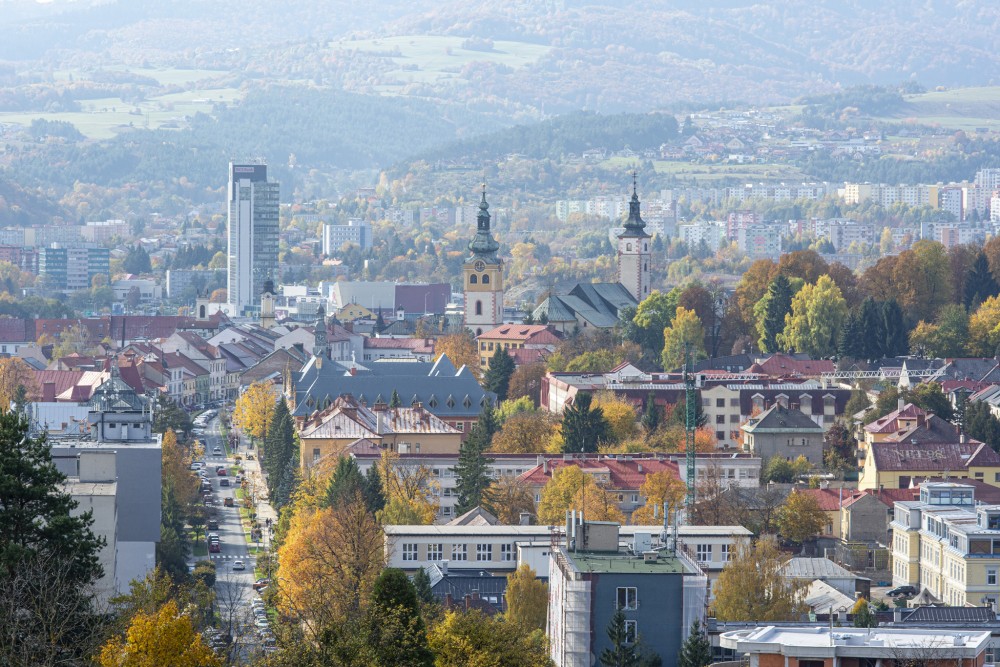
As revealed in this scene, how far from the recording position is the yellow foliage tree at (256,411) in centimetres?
8731

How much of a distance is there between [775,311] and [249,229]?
86.7 metres

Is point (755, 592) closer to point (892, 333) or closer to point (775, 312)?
point (892, 333)

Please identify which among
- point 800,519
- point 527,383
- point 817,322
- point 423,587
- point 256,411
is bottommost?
point 800,519

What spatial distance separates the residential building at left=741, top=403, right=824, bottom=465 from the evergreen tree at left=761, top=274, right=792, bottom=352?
2191cm

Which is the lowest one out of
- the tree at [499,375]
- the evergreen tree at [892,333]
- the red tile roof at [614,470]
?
the red tile roof at [614,470]

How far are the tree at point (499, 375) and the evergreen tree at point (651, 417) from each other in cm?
1398

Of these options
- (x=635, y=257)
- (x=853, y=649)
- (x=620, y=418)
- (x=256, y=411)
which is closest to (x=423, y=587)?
(x=853, y=649)

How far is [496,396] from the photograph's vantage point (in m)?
→ 89.4

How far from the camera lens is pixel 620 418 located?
76.3 metres

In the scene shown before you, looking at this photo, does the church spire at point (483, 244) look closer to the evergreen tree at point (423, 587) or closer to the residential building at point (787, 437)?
the residential building at point (787, 437)

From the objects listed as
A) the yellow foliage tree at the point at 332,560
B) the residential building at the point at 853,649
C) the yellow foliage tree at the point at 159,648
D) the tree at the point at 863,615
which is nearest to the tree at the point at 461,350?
the yellow foliage tree at the point at 332,560

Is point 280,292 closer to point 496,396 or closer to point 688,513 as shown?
point 496,396

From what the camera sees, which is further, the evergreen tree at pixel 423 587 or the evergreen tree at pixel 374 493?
the evergreen tree at pixel 374 493

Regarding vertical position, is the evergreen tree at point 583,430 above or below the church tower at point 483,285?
below
